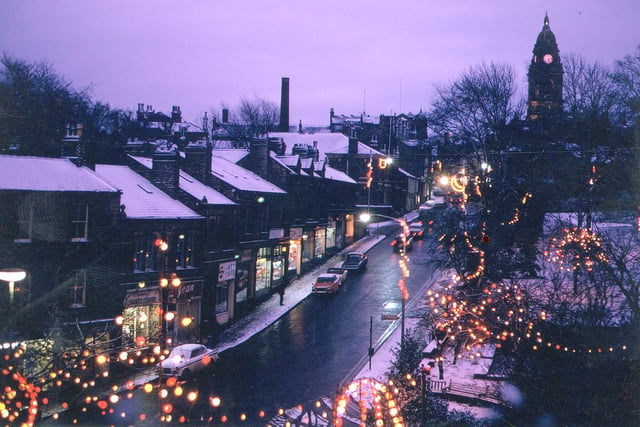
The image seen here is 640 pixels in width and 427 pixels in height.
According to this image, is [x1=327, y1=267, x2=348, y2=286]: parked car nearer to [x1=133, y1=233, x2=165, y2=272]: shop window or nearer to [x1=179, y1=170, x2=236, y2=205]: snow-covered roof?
[x1=179, y1=170, x2=236, y2=205]: snow-covered roof

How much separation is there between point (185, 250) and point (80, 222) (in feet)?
19.7

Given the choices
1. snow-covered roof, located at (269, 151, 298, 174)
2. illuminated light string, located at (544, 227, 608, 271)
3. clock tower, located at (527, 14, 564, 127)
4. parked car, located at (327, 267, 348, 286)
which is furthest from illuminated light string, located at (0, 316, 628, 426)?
clock tower, located at (527, 14, 564, 127)

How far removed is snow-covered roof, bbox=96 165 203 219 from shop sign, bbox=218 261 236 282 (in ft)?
11.8

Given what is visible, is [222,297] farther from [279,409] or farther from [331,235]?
[331,235]

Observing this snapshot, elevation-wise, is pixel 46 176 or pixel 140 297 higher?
pixel 46 176

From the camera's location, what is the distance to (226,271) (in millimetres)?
32094

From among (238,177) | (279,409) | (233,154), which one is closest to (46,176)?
(279,409)

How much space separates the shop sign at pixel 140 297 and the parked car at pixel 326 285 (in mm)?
12693

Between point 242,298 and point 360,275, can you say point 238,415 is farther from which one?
point 360,275

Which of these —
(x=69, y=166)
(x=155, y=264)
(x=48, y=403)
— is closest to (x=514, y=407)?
(x=48, y=403)

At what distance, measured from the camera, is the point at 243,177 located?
38750 mm

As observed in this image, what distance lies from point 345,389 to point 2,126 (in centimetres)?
3420

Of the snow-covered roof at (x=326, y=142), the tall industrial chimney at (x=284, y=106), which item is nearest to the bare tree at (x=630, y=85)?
the snow-covered roof at (x=326, y=142)

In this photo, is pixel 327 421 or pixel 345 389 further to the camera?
pixel 345 389
